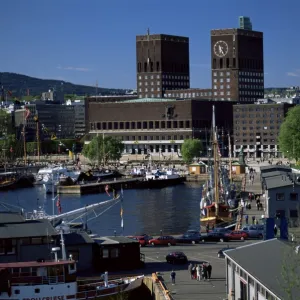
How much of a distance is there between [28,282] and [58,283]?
783 mm

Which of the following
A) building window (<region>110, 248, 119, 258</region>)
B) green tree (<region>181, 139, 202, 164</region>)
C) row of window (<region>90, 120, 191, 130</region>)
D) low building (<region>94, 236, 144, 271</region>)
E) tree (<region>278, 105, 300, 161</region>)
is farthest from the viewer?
row of window (<region>90, 120, 191, 130</region>)

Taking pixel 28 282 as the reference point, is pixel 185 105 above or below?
above

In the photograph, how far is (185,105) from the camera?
135750 mm

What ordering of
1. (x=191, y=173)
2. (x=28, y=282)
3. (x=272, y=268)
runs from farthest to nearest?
(x=191, y=173) < (x=28, y=282) < (x=272, y=268)

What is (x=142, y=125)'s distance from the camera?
459ft

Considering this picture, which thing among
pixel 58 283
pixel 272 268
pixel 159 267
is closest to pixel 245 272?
pixel 272 268

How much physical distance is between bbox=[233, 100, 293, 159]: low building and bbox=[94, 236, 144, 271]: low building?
95.7m

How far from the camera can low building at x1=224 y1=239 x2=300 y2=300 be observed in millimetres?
22125

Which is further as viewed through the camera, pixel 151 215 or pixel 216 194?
pixel 151 215

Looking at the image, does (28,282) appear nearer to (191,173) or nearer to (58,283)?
(58,283)

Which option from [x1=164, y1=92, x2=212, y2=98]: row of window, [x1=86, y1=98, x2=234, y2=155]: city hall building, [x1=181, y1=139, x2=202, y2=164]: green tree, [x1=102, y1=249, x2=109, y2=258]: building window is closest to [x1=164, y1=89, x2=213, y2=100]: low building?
[x1=164, y1=92, x2=212, y2=98]: row of window

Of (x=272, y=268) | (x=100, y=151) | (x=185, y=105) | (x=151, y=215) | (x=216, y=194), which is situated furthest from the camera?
(x=185, y=105)

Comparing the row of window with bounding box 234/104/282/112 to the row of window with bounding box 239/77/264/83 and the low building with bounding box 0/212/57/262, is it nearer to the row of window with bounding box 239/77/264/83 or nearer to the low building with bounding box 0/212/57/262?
the row of window with bounding box 239/77/264/83

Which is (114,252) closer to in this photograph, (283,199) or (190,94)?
(283,199)
